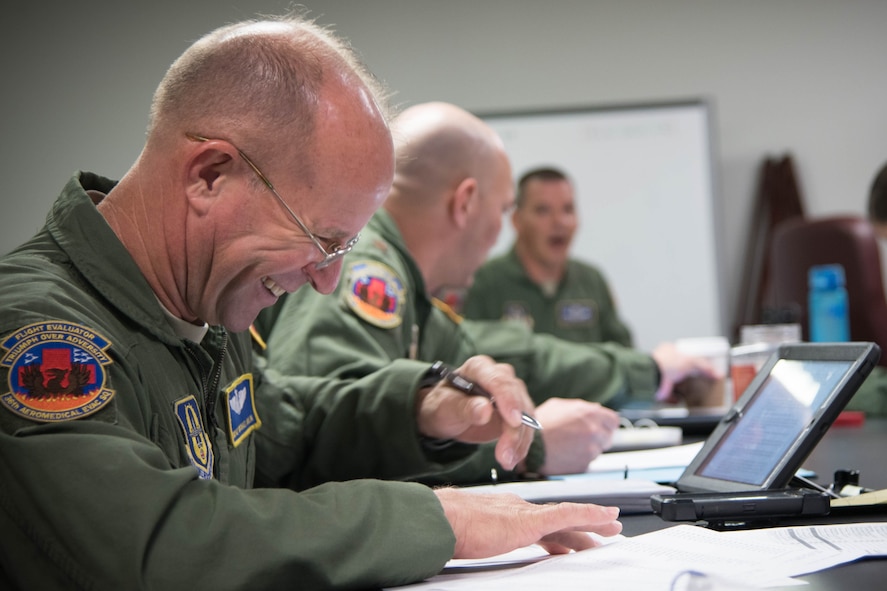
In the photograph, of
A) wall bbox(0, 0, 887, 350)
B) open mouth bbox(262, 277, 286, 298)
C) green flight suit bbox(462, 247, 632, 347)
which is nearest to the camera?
open mouth bbox(262, 277, 286, 298)

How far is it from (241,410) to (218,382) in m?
0.08

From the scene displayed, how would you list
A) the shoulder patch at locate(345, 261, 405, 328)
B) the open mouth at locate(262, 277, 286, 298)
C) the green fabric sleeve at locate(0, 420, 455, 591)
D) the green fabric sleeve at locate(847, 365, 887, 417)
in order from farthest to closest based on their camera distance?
the green fabric sleeve at locate(847, 365, 887, 417) → the shoulder patch at locate(345, 261, 405, 328) → the open mouth at locate(262, 277, 286, 298) → the green fabric sleeve at locate(0, 420, 455, 591)

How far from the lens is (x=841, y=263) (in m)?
3.72

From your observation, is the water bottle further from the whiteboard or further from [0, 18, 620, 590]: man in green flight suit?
the whiteboard

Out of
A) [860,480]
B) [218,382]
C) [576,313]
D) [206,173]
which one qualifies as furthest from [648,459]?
[576,313]

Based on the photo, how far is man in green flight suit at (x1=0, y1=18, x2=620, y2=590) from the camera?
0.74m

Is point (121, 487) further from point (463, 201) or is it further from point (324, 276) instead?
point (463, 201)

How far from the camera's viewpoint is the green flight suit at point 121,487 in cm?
73

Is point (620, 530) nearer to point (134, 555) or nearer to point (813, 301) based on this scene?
point (134, 555)

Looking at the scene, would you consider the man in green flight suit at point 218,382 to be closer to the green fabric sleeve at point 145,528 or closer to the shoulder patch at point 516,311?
the green fabric sleeve at point 145,528

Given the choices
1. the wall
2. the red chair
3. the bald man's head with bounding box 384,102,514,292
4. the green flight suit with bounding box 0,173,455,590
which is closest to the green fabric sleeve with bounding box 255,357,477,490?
the green flight suit with bounding box 0,173,455,590

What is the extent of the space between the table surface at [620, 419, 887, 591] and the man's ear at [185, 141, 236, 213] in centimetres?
55

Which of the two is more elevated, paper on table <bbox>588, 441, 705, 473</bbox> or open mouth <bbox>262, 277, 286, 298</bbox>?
open mouth <bbox>262, 277, 286, 298</bbox>

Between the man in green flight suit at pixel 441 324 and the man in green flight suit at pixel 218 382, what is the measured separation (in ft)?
0.54
